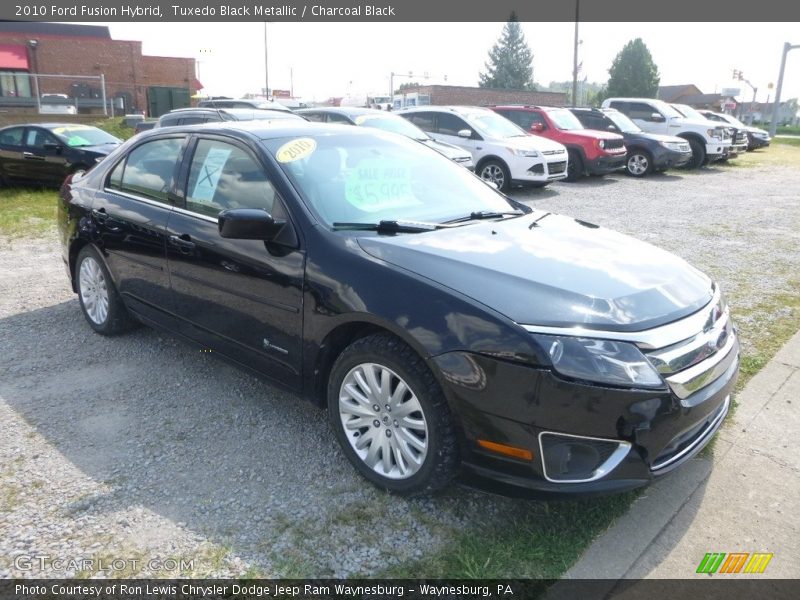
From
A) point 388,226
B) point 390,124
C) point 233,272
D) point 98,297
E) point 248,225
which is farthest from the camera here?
point 390,124

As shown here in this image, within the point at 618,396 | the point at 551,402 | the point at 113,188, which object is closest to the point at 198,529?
the point at 551,402

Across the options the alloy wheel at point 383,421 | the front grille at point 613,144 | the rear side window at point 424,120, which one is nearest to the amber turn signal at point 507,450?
the alloy wheel at point 383,421

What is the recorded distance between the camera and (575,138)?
15.0 m

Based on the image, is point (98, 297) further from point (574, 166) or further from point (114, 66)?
point (114, 66)

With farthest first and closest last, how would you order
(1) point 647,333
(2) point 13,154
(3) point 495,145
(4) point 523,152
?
(3) point 495,145 < (4) point 523,152 < (2) point 13,154 < (1) point 647,333

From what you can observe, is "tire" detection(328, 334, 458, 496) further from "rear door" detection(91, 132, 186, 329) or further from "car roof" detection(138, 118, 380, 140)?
"rear door" detection(91, 132, 186, 329)

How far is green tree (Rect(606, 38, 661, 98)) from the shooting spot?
61.8m

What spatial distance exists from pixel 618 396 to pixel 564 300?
0.45 metres

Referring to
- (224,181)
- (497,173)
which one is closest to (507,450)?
(224,181)

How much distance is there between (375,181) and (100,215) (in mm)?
2178

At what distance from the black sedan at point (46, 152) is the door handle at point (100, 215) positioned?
7.83 meters

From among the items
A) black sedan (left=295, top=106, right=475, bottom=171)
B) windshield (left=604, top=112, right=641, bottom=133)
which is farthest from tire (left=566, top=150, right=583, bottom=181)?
black sedan (left=295, top=106, right=475, bottom=171)

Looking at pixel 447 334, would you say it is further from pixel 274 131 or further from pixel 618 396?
pixel 274 131

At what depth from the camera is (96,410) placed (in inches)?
149
